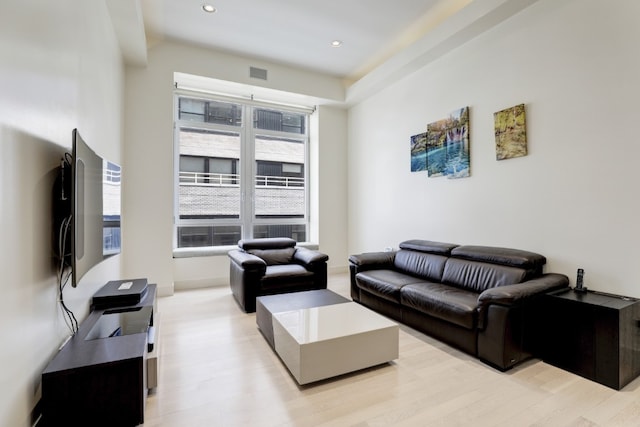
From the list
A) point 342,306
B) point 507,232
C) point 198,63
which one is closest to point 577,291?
point 507,232

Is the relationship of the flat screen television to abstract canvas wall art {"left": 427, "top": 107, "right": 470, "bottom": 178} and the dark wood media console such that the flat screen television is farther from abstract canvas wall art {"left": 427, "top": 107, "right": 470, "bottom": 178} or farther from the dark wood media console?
abstract canvas wall art {"left": 427, "top": 107, "right": 470, "bottom": 178}

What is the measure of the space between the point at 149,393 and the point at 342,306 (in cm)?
155

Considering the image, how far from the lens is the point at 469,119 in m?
3.51

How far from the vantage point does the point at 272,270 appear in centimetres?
380

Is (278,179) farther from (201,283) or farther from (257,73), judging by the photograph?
(201,283)

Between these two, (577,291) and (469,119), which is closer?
(577,291)

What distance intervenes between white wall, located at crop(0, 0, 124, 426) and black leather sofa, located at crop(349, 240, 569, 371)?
269cm

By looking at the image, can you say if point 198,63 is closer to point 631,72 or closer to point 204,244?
point 204,244

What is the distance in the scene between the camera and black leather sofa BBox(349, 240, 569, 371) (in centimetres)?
226

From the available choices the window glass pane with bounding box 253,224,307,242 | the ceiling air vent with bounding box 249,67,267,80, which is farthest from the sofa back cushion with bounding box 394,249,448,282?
the ceiling air vent with bounding box 249,67,267,80

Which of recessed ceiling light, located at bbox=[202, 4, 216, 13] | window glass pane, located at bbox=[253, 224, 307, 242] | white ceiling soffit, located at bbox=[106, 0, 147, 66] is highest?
recessed ceiling light, located at bbox=[202, 4, 216, 13]

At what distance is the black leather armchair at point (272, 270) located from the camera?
352 cm

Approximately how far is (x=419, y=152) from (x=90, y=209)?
3700 millimetres

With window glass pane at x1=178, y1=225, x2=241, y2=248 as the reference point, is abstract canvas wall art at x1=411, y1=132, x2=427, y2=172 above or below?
above
